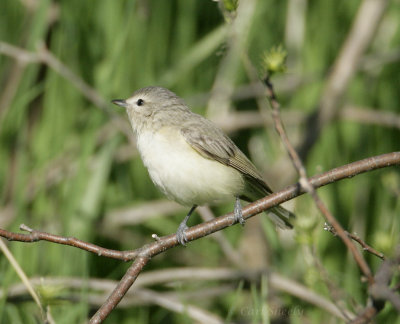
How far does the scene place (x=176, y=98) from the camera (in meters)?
4.26

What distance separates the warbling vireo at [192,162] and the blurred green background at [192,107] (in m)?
0.58

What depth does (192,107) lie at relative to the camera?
16.8 ft

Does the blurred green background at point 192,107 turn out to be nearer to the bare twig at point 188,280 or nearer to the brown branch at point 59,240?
the bare twig at point 188,280

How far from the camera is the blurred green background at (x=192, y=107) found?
14.7ft

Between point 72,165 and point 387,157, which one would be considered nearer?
point 387,157

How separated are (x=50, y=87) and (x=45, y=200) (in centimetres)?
A: 89

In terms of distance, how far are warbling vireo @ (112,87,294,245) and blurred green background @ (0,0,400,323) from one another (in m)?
0.58

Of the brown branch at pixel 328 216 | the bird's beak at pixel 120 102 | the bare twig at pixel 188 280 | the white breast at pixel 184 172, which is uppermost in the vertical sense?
the bird's beak at pixel 120 102

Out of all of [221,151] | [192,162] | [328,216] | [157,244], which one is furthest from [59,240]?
[221,151]

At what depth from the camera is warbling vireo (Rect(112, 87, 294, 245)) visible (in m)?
3.52

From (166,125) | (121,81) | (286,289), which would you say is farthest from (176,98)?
(286,289)

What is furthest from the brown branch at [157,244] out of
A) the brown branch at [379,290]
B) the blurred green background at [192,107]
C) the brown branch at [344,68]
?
the brown branch at [344,68]

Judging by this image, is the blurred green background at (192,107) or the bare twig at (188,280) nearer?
the bare twig at (188,280)

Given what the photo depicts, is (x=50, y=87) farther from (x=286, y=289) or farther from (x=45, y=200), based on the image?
(x=286, y=289)
